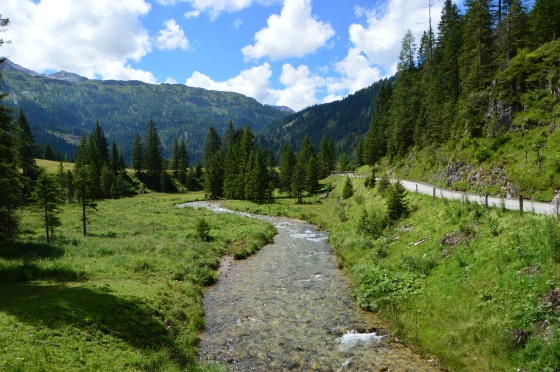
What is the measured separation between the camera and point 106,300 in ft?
49.9

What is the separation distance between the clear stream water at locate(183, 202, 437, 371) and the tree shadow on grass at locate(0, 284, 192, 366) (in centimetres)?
219

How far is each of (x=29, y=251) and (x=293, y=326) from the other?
23662 millimetres

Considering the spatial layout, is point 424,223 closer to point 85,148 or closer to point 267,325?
point 267,325

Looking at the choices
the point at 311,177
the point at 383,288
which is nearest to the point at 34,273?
the point at 383,288

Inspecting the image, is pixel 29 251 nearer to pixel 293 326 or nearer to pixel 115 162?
pixel 293 326

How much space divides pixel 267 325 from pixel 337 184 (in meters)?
67.6

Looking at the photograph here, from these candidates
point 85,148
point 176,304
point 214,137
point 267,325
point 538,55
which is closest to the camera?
point 267,325

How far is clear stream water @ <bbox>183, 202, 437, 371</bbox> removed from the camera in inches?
518

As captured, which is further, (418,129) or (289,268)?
(418,129)

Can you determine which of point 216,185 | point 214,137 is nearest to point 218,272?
point 216,185

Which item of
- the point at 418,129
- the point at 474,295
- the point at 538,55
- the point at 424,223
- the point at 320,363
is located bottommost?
the point at 320,363

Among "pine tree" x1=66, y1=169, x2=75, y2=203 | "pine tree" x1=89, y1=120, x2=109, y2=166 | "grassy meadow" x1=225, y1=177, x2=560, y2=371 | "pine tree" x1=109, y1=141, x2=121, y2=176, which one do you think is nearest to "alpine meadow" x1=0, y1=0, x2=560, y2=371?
"grassy meadow" x1=225, y1=177, x2=560, y2=371

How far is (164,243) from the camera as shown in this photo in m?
31.7

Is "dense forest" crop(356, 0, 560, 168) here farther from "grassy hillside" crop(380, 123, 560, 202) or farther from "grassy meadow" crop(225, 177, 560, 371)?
"grassy meadow" crop(225, 177, 560, 371)
